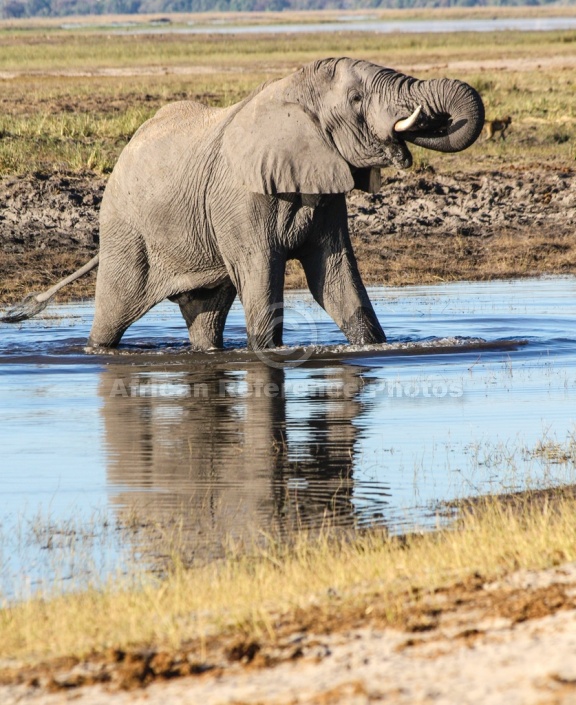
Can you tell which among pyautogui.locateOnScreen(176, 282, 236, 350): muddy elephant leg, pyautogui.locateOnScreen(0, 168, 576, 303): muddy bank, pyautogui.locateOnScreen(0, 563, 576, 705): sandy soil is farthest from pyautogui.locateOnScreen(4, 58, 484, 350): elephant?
pyautogui.locateOnScreen(0, 563, 576, 705): sandy soil

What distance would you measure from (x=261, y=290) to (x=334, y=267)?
560 mm

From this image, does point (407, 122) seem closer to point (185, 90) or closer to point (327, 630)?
point (327, 630)

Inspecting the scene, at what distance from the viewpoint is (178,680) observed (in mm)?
3830

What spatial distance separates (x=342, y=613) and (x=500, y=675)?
867mm

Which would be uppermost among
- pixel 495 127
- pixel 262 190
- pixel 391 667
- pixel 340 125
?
pixel 340 125

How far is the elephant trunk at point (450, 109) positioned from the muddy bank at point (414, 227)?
6.52 metres

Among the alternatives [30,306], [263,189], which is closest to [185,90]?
[30,306]

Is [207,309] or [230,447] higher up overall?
[207,309]

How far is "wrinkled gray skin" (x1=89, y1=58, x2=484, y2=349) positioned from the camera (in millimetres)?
9352

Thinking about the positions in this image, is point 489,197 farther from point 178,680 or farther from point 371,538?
point 178,680

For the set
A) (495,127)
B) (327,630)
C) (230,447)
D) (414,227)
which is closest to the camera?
(327,630)

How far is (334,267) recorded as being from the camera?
9930 mm

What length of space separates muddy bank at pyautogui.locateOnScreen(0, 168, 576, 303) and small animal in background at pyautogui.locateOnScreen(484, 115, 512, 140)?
2.95 metres

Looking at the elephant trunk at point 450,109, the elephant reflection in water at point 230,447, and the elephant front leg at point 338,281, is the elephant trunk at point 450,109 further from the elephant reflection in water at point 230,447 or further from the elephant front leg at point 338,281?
the elephant reflection in water at point 230,447
